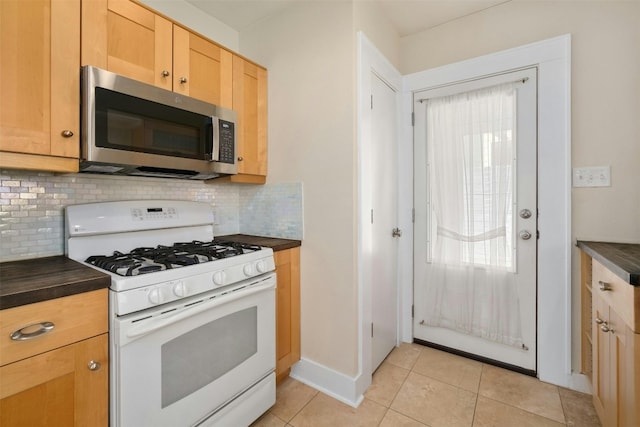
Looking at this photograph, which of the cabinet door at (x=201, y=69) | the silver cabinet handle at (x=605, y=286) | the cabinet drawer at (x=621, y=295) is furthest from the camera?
the cabinet door at (x=201, y=69)

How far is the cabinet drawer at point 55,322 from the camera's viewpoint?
0.81 metres

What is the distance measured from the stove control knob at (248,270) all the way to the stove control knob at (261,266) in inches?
1.6

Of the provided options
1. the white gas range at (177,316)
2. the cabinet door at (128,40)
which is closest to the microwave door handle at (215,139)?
the cabinet door at (128,40)

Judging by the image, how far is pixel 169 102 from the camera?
1482mm

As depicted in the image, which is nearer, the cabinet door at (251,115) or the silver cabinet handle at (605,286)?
the silver cabinet handle at (605,286)

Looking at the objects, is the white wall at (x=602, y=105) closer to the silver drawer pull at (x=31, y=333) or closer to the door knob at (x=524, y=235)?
the door knob at (x=524, y=235)

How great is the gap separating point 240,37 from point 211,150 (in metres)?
1.17

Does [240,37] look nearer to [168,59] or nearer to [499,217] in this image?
[168,59]

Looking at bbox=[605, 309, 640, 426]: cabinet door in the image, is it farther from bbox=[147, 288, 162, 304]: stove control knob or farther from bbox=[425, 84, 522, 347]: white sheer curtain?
bbox=[147, 288, 162, 304]: stove control knob

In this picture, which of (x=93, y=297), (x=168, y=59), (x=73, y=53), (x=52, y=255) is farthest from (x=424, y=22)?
(x=52, y=255)

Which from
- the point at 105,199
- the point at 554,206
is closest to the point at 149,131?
the point at 105,199

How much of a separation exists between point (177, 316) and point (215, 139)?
1005 millimetres

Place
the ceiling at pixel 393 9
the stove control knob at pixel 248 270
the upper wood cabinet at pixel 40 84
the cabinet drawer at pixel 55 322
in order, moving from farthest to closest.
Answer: the ceiling at pixel 393 9, the stove control knob at pixel 248 270, the upper wood cabinet at pixel 40 84, the cabinet drawer at pixel 55 322

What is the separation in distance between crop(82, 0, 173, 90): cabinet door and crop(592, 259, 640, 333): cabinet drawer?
7.05 feet
